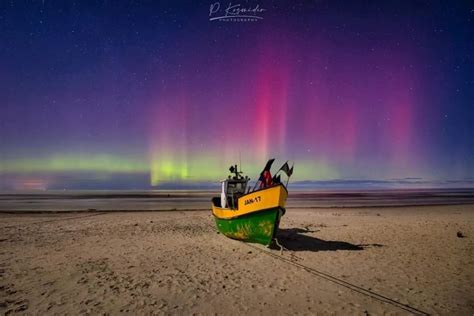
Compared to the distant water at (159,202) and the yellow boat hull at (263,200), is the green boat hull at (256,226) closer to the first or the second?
the yellow boat hull at (263,200)

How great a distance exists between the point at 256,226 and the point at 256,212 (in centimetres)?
81

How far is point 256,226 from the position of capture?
44.8ft

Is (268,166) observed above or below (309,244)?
above

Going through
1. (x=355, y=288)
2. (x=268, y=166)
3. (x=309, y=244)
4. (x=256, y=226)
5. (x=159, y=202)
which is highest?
(x=268, y=166)

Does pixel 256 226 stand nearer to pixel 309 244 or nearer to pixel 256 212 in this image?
pixel 256 212

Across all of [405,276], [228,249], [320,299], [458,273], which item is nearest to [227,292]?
[320,299]

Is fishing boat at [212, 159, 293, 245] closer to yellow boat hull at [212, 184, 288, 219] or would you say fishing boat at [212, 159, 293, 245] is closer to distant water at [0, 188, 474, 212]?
yellow boat hull at [212, 184, 288, 219]

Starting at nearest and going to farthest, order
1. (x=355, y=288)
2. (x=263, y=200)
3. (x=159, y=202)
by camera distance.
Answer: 1. (x=355, y=288)
2. (x=263, y=200)
3. (x=159, y=202)

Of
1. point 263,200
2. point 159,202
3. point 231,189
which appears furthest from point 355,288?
point 159,202

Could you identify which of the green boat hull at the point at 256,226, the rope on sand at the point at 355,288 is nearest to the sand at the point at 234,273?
the rope on sand at the point at 355,288

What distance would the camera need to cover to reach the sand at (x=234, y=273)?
7551mm

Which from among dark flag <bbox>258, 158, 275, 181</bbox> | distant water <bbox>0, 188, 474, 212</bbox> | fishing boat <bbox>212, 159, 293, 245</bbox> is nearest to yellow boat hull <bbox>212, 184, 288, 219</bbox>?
fishing boat <bbox>212, 159, 293, 245</bbox>

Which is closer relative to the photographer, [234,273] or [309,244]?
[234,273]

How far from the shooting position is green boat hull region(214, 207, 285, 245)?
12852 millimetres
